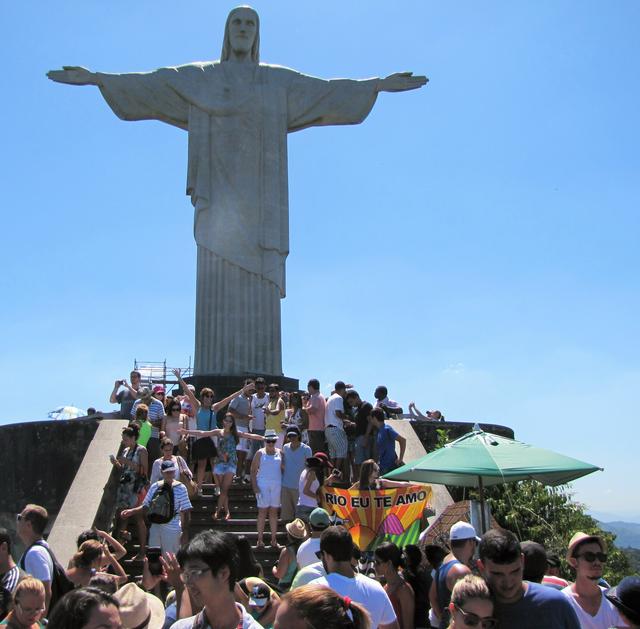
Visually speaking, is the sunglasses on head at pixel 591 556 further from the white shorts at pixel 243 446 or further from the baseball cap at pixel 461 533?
the white shorts at pixel 243 446

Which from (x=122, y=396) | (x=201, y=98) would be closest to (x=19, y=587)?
(x=122, y=396)

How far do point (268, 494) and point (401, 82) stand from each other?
444 inches

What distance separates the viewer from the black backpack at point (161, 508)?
7867 millimetres

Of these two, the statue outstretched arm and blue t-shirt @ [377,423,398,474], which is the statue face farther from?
blue t-shirt @ [377,423,398,474]

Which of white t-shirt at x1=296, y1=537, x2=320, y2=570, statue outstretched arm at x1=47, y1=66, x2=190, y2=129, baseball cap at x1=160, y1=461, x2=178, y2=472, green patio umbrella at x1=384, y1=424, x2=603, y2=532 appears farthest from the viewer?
statue outstretched arm at x1=47, y1=66, x2=190, y2=129

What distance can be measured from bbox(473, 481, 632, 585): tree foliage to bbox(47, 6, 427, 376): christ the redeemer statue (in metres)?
7.52

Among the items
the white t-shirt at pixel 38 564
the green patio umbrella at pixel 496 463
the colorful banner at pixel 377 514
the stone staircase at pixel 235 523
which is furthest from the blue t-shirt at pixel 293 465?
the white t-shirt at pixel 38 564

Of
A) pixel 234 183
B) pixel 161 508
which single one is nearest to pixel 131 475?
pixel 161 508

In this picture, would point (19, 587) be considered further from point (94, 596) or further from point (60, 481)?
point (60, 481)

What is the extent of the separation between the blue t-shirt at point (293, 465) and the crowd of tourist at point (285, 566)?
15mm

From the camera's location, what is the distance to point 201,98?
1770cm

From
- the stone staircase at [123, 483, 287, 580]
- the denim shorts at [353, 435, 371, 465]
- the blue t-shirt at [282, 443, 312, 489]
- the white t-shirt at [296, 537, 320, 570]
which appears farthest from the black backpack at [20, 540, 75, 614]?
the denim shorts at [353, 435, 371, 465]

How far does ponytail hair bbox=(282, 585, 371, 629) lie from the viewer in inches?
103

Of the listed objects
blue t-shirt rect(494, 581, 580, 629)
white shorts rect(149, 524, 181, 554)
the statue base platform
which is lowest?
A: blue t-shirt rect(494, 581, 580, 629)
